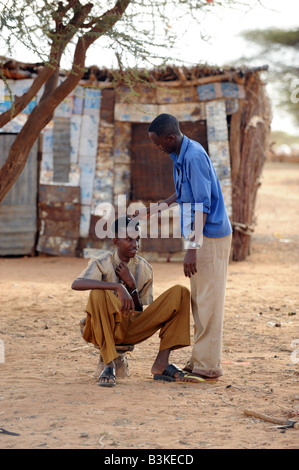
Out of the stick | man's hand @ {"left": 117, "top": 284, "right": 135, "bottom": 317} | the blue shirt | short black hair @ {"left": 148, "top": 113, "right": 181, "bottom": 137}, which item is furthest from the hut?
the stick

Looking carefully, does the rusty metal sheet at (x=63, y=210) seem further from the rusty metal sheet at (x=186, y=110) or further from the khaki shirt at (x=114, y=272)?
the khaki shirt at (x=114, y=272)

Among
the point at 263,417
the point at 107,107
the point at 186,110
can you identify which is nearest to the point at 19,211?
the point at 107,107

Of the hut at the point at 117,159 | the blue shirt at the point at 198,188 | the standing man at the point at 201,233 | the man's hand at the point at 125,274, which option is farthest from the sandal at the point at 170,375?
the hut at the point at 117,159

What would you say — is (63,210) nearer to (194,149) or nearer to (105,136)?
(105,136)

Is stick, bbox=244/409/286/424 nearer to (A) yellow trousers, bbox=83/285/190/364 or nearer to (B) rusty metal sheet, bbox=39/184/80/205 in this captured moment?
(A) yellow trousers, bbox=83/285/190/364

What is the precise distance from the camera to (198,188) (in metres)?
4.16

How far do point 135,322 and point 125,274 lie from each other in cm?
36

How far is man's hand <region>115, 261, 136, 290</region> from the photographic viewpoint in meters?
4.46

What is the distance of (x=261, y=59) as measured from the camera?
95.2 feet

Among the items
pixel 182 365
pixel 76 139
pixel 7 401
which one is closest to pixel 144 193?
pixel 76 139

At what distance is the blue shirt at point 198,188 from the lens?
13.7ft

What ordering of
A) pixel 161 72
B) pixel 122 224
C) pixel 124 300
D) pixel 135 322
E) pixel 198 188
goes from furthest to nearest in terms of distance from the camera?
A: pixel 161 72
pixel 135 322
pixel 122 224
pixel 124 300
pixel 198 188

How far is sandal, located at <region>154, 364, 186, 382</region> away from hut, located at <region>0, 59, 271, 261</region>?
665 cm
